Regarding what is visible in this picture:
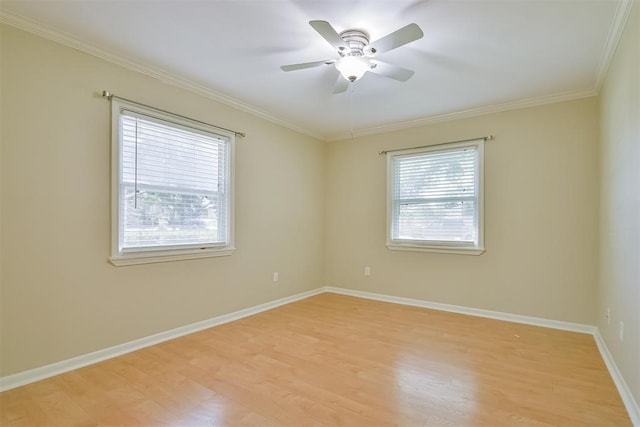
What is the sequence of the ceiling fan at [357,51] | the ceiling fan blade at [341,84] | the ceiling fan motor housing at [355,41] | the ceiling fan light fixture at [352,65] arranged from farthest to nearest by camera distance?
the ceiling fan blade at [341,84]
the ceiling fan light fixture at [352,65]
the ceiling fan motor housing at [355,41]
the ceiling fan at [357,51]

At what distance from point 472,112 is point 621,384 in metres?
2.99

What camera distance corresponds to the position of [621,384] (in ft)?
7.13

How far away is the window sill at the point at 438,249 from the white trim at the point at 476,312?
0.67 m

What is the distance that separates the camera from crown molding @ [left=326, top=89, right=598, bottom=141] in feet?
11.2

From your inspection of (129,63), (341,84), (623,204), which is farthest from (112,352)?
(623,204)

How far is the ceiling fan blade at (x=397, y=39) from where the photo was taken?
1938mm

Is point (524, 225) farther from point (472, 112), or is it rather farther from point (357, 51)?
point (357, 51)

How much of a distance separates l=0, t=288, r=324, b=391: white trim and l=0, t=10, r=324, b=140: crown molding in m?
2.39

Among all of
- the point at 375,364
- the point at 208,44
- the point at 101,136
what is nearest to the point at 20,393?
the point at 101,136

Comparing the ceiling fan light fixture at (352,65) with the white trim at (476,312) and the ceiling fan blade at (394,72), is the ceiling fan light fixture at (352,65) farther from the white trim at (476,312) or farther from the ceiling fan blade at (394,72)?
the white trim at (476,312)

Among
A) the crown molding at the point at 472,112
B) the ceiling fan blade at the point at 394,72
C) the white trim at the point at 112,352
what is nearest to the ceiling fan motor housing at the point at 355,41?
the ceiling fan blade at the point at 394,72

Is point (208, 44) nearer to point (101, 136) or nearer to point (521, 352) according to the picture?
point (101, 136)

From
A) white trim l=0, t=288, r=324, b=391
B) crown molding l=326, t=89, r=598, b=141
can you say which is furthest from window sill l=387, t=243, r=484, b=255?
white trim l=0, t=288, r=324, b=391

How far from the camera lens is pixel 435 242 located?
4.23 meters
